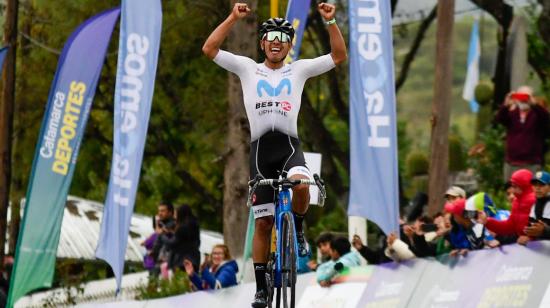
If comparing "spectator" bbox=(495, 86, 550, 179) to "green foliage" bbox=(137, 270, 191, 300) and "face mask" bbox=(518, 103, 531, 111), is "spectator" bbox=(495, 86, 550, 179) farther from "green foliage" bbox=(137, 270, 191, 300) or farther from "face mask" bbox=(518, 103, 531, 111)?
"green foliage" bbox=(137, 270, 191, 300)

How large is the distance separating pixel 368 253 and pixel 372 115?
206 centimetres

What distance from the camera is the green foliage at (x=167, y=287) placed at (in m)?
21.2

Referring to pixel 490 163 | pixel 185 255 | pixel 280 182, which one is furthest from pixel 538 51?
pixel 280 182

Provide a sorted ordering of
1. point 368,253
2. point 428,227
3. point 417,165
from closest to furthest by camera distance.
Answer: point 368,253
point 428,227
point 417,165

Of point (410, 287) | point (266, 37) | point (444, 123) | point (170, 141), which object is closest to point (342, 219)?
point (170, 141)

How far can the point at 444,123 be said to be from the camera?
85.3 ft

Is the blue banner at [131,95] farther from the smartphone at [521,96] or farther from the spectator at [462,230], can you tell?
the spectator at [462,230]

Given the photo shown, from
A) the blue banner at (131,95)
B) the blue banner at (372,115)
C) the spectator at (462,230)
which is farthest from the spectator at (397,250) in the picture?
the blue banner at (131,95)

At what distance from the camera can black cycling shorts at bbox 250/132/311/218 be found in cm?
1426

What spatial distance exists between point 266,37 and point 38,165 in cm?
1001

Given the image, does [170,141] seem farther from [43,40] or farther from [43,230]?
[43,230]

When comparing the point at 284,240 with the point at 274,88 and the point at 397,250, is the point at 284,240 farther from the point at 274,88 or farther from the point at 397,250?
the point at 397,250

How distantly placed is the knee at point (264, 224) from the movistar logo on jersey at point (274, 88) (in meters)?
1.12

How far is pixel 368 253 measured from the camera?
17.9m
